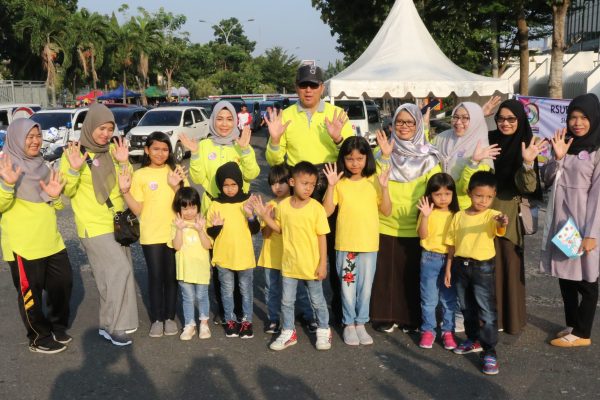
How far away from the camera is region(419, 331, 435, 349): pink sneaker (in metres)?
4.44

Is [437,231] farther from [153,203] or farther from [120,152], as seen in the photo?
[120,152]

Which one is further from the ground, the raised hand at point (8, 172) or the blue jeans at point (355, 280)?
the raised hand at point (8, 172)

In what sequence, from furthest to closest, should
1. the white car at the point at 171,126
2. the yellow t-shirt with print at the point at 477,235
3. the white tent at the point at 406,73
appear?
the white car at the point at 171,126
the white tent at the point at 406,73
the yellow t-shirt with print at the point at 477,235

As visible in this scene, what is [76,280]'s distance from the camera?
6.34 m

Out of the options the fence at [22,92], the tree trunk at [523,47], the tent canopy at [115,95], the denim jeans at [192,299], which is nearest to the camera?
the denim jeans at [192,299]

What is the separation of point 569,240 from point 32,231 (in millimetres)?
3876

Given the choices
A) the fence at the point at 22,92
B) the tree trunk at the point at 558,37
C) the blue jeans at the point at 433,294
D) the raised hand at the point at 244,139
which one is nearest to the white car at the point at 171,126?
the tree trunk at the point at 558,37

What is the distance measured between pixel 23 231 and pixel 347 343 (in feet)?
8.24

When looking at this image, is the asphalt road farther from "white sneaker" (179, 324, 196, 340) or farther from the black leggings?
the black leggings

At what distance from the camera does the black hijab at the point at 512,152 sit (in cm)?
441

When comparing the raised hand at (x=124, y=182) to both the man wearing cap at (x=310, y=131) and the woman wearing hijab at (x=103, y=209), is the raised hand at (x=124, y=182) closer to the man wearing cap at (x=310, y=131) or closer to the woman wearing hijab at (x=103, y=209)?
the woman wearing hijab at (x=103, y=209)

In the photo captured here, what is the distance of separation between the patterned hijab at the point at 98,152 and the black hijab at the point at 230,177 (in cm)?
81

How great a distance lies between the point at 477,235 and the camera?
4125 millimetres

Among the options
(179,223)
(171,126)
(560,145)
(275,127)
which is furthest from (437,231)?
(171,126)
